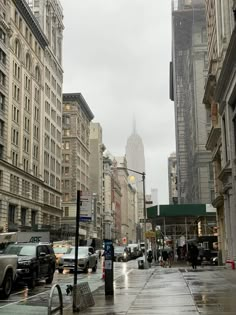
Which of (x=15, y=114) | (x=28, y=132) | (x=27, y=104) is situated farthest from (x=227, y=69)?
Answer: (x=27, y=104)

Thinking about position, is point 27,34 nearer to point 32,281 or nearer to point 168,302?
point 32,281

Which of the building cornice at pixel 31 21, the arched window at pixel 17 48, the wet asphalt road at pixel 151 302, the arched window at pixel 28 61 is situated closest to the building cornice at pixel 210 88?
the wet asphalt road at pixel 151 302

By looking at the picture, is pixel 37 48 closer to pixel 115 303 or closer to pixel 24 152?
pixel 24 152

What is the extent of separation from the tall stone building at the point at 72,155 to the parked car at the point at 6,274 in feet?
331

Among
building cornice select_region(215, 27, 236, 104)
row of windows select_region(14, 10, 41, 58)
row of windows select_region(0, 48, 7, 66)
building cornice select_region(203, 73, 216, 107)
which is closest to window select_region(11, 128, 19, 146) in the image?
row of windows select_region(0, 48, 7, 66)

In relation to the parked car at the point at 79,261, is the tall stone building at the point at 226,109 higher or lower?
higher

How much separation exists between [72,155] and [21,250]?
10219 cm

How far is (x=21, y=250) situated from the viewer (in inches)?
887

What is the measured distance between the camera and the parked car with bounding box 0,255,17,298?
16531 mm

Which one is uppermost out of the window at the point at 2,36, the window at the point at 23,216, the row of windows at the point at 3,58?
the window at the point at 2,36

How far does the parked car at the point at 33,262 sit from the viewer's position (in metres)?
21.1

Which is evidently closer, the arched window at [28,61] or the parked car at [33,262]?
the parked car at [33,262]

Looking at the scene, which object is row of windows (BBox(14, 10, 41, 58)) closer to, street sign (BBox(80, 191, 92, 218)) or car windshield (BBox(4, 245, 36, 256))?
car windshield (BBox(4, 245, 36, 256))

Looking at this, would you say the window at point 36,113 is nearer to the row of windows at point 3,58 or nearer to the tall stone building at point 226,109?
the row of windows at point 3,58
